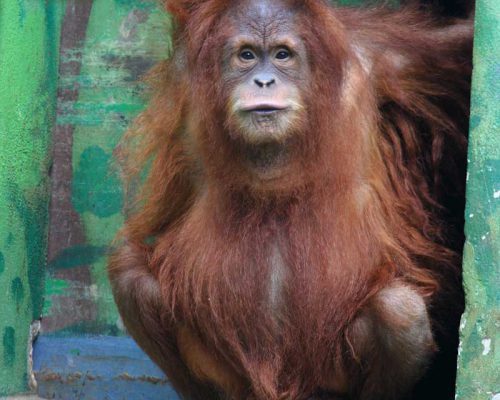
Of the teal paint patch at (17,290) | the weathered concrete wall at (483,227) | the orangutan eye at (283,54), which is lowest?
the teal paint patch at (17,290)

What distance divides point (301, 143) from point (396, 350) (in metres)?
0.70

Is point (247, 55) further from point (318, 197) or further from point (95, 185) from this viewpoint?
point (95, 185)

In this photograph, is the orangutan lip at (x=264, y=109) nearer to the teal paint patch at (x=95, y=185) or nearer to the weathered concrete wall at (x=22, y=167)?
the weathered concrete wall at (x=22, y=167)

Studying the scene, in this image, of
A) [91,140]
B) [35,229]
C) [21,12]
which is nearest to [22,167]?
[35,229]

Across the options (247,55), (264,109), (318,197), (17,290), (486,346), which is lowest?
(17,290)

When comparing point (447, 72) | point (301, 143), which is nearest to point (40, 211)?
point (301, 143)

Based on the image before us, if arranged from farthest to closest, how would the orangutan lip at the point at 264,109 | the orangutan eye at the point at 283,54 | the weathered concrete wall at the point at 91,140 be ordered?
the weathered concrete wall at the point at 91,140 → the orangutan eye at the point at 283,54 → the orangutan lip at the point at 264,109

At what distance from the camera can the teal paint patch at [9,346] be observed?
4.16 meters

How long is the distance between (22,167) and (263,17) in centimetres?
118

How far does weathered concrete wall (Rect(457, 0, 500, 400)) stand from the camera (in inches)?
122

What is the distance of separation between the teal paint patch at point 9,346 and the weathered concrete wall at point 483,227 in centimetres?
178

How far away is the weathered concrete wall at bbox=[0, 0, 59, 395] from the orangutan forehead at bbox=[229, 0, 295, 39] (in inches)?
39.2

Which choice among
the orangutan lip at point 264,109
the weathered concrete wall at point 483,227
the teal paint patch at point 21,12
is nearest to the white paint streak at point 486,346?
the weathered concrete wall at point 483,227

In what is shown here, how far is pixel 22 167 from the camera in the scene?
4230mm
